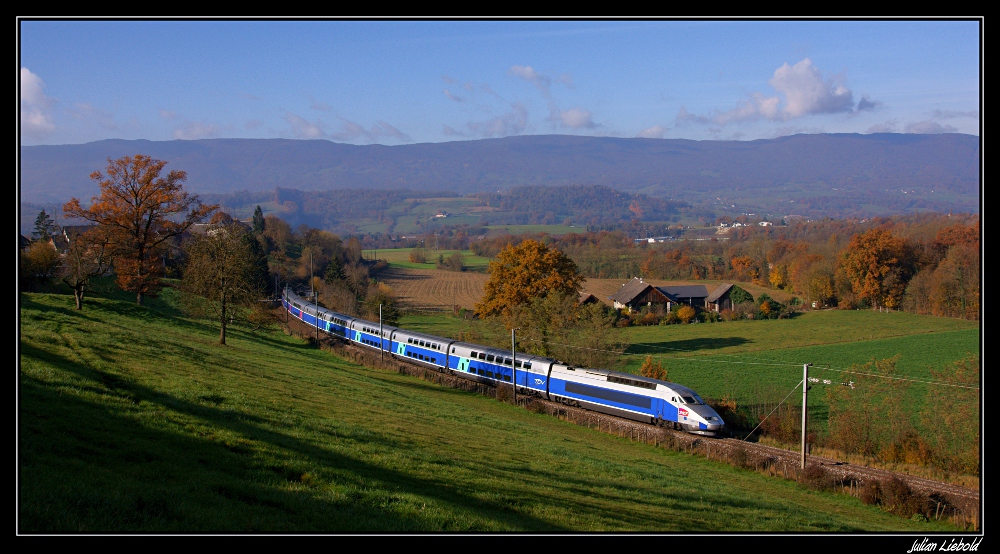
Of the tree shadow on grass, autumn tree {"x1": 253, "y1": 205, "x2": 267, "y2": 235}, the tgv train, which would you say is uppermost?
autumn tree {"x1": 253, "y1": 205, "x2": 267, "y2": 235}

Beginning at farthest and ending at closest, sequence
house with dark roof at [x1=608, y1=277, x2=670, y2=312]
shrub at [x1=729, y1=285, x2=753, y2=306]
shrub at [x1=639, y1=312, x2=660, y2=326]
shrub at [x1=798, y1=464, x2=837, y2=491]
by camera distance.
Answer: shrub at [x1=729, y1=285, x2=753, y2=306] → house with dark roof at [x1=608, y1=277, x2=670, y2=312] → shrub at [x1=639, y1=312, x2=660, y2=326] → shrub at [x1=798, y1=464, x2=837, y2=491]

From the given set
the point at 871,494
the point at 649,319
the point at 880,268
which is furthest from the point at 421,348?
the point at 880,268

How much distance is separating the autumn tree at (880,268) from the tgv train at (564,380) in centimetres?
5738

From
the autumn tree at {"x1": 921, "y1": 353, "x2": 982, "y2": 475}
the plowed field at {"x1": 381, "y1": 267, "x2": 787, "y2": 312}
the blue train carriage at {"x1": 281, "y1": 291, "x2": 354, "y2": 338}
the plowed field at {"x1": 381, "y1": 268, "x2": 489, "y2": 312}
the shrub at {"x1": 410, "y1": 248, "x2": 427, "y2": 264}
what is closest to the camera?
the autumn tree at {"x1": 921, "y1": 353, "x2": 982, "y2": 475}

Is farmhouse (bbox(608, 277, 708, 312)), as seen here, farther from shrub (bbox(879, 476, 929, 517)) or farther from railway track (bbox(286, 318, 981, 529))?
shrub (bbox(879, 476, 929, 517))

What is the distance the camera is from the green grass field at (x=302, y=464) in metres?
9.71

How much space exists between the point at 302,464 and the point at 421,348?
31.9m

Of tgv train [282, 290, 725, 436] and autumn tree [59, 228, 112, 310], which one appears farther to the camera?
autumn tree [59, 228, 112, 310]

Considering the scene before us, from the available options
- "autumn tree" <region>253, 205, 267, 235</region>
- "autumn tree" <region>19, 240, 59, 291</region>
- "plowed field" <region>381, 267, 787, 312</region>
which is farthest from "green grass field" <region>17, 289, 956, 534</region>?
"autumn tree" <region>253, 205, 267, 235</region>

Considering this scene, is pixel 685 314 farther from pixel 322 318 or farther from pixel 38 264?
pixel 38 264

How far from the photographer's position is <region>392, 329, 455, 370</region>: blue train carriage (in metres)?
42.7

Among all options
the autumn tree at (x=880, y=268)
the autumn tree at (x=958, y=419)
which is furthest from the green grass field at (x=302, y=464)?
the autumn tree at (x=880, y=268)

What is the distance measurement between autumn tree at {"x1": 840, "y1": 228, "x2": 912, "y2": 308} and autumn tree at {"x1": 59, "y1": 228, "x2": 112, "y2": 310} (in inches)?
3048

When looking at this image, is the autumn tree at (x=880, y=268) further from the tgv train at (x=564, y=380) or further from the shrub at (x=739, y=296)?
the tgv train at (x=564, y=380)
